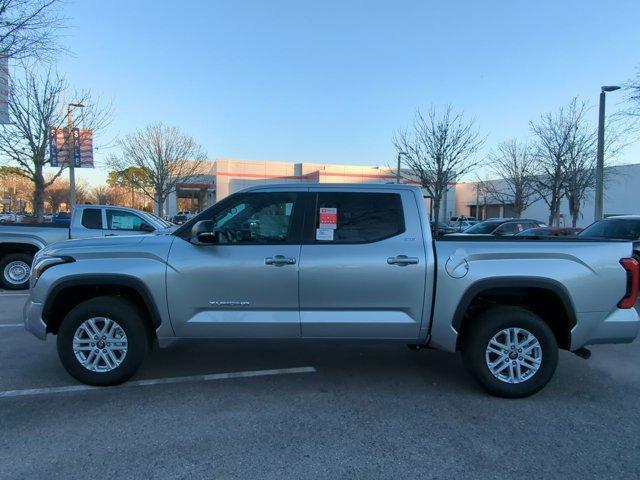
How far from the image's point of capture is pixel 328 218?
14.9 ft

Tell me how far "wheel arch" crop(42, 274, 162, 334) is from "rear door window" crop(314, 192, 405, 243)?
1.60 metres

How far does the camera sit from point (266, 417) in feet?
13.1

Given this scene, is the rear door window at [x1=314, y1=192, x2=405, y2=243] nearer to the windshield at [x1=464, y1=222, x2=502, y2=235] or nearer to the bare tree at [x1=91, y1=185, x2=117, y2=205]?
the windshield at [x1=464, y1=222, x2=502, y2=235]

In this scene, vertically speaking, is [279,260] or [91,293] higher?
[279,260]

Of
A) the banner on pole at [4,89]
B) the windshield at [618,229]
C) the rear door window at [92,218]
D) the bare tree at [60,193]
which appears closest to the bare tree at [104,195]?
the bare tree at [60,193]

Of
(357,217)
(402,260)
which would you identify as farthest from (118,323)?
(402,260)

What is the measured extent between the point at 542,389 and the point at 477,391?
1.92ft

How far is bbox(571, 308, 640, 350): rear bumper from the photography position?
439 cm

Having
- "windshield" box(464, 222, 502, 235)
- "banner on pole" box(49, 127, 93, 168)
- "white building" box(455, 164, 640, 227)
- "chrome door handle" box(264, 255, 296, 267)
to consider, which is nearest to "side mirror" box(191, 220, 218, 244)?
"chrome door handle" box(264, 255, 296, 267)

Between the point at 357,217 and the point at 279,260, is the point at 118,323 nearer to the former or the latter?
the point at 279,260

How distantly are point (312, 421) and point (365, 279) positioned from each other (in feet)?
4.04

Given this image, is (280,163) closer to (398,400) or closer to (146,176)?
(146,176)

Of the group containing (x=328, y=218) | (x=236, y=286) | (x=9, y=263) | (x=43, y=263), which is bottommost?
(x=9, y=263)

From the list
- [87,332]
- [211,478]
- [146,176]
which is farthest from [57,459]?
[146,176]
